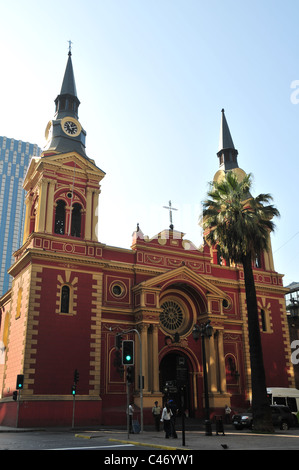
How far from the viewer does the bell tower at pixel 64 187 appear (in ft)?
109

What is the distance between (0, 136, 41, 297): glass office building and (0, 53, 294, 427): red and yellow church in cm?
8549

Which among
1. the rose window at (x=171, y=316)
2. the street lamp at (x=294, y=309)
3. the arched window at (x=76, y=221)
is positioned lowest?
the rose window at (x=171, y=316)

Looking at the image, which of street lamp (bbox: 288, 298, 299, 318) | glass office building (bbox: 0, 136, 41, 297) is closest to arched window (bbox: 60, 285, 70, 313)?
street lamp (bbox: 288, 298, 299, 318)

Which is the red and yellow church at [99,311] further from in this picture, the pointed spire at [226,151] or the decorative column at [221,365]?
the pointed spire at [226,151]

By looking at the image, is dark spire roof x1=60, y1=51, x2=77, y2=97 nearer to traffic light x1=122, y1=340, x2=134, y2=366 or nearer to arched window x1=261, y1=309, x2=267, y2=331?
arched window x1=261, y1=309, x2=267, y2=331

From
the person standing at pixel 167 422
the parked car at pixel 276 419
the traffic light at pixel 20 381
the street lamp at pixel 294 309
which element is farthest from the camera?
the street lamp at pixel 294 309

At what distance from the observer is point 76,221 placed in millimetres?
34719

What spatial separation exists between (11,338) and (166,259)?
13.2 meters

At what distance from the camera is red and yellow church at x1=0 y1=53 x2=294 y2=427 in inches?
1144

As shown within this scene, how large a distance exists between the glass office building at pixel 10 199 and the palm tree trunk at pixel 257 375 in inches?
3940

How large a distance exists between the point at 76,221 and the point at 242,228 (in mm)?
13448

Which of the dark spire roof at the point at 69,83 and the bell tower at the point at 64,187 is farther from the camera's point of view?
the dark spire roof at the point at 69,83

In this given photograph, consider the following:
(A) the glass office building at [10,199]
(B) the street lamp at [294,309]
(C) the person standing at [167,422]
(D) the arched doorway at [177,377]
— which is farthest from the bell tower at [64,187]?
(A) the glass office building at [10,199]

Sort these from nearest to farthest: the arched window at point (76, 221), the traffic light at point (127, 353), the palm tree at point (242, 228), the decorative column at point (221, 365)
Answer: the traffic light at point (127, 353) → the palm tree at point (242, 228) → the decorative column at point (221, 365) → the arched window at point (76, 221)
